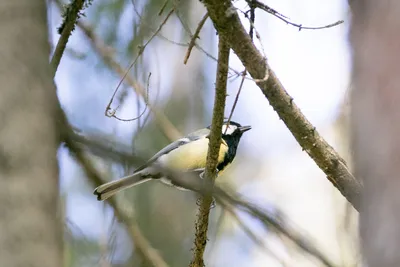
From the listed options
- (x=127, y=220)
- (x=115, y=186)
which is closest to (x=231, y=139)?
(x=115, y=186)

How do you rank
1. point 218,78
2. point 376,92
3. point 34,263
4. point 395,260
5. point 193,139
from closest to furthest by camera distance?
1. point 34,263
2. point 395,260
3. point 376,92
4. point 218,78
5. point 193,139

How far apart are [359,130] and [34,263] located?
0.57 metres

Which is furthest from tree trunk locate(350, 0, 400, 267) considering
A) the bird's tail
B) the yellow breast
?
the yellow breast

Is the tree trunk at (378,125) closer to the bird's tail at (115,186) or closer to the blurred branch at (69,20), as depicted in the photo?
the blurred branch at (69,20)

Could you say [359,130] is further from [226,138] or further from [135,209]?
[135,209]

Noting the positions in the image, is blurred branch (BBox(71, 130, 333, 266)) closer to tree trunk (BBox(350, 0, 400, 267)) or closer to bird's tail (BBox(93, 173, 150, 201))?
tree trunk (BBox(350, 0, 400, 267))

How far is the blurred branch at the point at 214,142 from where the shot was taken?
1824mm

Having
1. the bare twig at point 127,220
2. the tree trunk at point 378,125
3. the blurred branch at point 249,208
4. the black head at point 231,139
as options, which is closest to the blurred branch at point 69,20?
the bare twig at point 127,220

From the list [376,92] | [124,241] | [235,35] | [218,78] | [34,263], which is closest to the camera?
[34,263]

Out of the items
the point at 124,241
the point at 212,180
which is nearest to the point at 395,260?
the point at 212,180

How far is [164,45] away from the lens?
5.16 m

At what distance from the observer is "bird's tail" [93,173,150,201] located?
8.36 feet

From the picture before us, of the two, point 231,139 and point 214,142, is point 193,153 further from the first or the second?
point 214,142

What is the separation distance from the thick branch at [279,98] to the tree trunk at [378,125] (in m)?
0.64
